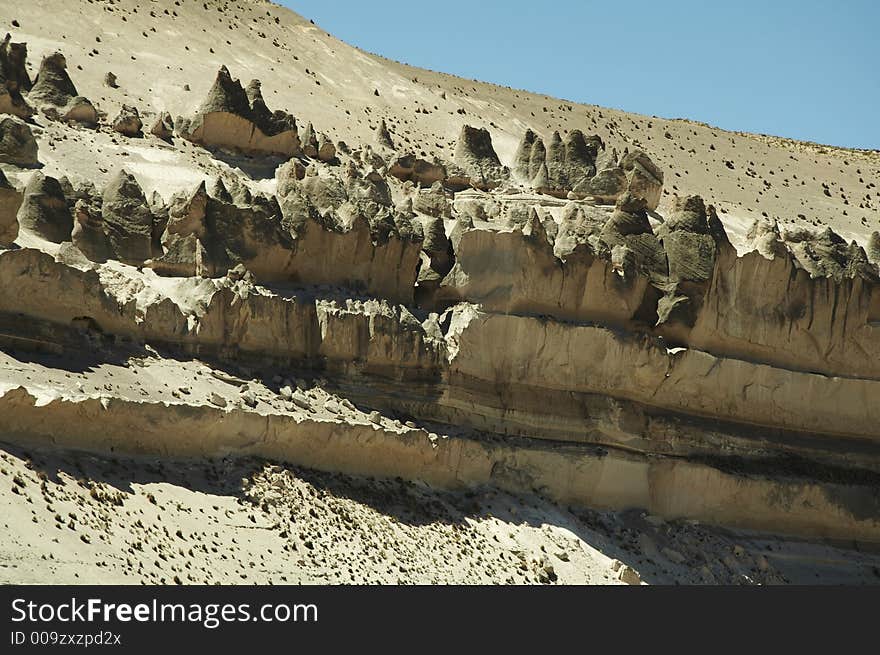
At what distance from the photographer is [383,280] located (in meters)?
42.8

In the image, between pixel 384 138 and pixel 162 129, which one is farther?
pixel 384 138

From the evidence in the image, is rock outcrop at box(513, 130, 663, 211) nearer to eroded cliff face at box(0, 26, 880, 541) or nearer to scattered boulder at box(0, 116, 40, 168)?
eroded cliff face at box(0, 26, 880, 541)

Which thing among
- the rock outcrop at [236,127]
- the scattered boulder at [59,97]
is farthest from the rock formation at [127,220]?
the rock outcrop at [236,127]

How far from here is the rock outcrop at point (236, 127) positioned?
174ft

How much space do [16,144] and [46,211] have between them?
5.64 meters

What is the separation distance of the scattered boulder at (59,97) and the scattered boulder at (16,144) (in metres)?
6.35

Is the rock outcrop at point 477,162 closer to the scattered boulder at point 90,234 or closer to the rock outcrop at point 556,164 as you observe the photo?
the rock outcrop at point 556,164

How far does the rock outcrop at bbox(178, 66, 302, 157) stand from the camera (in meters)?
53.2

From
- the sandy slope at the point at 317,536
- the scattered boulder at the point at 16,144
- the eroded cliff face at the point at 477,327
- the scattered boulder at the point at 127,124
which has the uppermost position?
the scattered boulder at the point at 127,124

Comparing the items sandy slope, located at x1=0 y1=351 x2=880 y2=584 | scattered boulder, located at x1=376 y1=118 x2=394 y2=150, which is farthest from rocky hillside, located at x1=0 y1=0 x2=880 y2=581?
scattered boulder, located at x1=376 y1=118 x2=394 y2=150

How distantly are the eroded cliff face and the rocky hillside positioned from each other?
0.07 metres

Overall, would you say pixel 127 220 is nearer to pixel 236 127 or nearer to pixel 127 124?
pixel 127 124

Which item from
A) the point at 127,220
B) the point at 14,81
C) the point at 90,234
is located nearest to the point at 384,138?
the point at 14,81

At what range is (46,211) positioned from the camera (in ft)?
130
